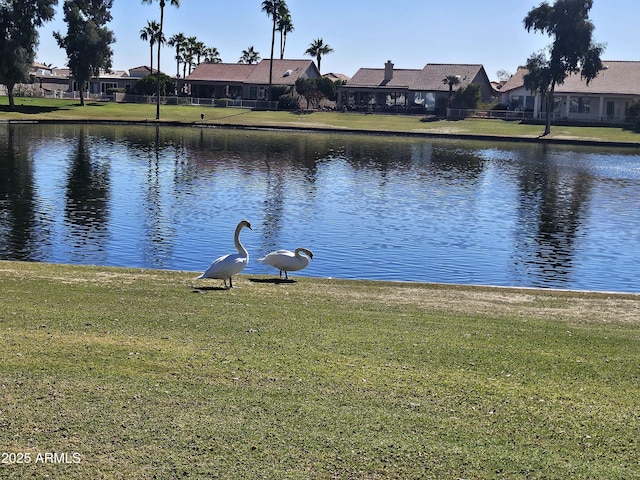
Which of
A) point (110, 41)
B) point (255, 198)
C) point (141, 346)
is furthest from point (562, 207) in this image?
point (110, 41)

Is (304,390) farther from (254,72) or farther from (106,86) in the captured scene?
(106,86)

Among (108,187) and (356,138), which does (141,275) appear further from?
(356,138)

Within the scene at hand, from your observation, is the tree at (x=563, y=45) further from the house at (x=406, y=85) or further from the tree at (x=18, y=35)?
the tree at (x=18, y=35)

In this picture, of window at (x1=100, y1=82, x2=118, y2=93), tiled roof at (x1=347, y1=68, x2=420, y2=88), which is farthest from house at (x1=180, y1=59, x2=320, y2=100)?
window at (x1=100, y1=82, x2=118, y2=93)

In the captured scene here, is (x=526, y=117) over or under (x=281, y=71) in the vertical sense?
under

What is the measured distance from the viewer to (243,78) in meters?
114

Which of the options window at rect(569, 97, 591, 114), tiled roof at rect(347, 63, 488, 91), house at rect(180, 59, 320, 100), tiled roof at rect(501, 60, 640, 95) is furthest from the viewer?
house at rect(180, 59, 320, 100)

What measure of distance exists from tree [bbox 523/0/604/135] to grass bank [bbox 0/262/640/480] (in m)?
74.9

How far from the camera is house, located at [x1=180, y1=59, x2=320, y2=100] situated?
113m

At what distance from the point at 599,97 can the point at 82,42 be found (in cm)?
5805

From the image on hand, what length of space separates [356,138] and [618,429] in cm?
6989

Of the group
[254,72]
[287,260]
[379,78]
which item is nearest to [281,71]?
[254,72]

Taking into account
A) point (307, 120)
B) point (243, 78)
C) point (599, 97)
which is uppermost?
point (243, 78)

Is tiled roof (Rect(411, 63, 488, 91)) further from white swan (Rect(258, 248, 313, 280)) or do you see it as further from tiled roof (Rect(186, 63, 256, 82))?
white swan (Rect(258, 248, 313, 280))
